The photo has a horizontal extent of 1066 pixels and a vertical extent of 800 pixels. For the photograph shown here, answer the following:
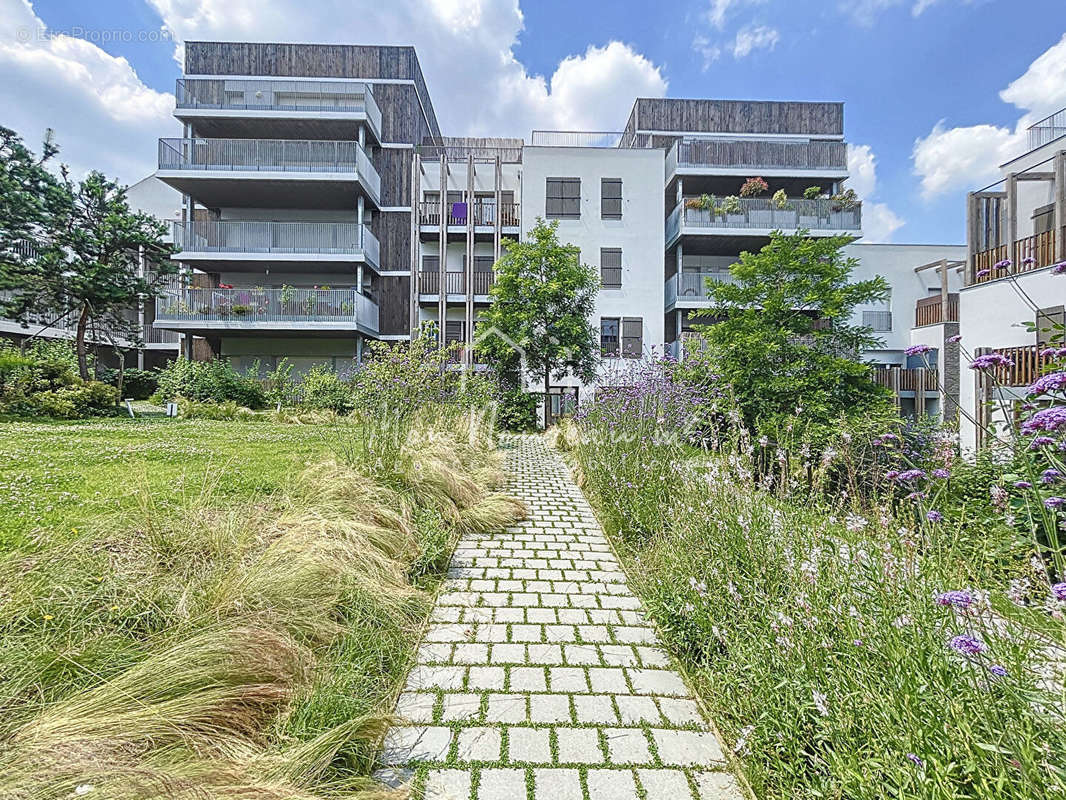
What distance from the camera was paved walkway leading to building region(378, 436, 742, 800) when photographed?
1.85 m

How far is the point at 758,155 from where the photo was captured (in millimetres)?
20375

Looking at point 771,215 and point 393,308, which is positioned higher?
point 771,215

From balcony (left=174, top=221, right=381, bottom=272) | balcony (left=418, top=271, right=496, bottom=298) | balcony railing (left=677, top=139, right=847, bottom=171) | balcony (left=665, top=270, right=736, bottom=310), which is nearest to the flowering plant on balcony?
balcony railing (left=677, top=139, right=847, bottom=171)

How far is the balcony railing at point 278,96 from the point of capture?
18.9 meters

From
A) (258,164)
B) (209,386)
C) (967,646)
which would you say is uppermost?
(258,164)

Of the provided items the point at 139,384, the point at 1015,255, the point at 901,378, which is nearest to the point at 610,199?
the point at 1015,255

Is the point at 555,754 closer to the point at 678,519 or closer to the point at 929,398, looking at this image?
the point at 678,519

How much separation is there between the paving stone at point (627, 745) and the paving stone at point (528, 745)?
27cm

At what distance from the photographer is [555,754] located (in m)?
1.98

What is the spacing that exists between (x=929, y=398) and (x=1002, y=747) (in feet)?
74.6

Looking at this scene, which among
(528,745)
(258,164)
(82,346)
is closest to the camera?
(528,745)

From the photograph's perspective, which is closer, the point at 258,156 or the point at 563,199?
the point at 258,156

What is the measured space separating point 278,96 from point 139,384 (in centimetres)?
1363

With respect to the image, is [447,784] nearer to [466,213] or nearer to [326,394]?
[326,394]
